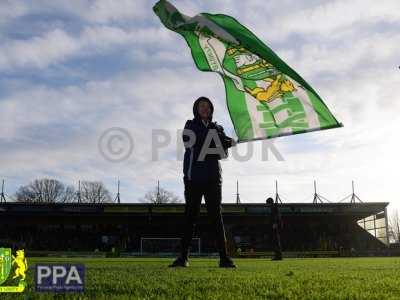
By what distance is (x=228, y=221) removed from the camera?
4941 centimetres

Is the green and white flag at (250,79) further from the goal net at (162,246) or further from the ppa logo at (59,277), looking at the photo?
the goal net at (162,246)

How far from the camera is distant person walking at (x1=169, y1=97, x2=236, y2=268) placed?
7.16 m

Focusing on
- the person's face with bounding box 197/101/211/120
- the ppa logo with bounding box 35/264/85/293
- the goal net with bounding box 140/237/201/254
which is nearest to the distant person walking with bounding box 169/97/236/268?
the person's face with bounding box 197/101/211/120

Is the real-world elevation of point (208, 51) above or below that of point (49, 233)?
above

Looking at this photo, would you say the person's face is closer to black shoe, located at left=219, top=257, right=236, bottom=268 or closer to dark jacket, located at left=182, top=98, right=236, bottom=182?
dark jacket, located at left=182, top=98, right=236, bottom=182

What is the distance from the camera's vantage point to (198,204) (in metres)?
7.29

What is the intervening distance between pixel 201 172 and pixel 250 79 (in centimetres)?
160

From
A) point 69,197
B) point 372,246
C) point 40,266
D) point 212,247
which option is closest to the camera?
point 40,266

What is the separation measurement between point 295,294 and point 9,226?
165 ft

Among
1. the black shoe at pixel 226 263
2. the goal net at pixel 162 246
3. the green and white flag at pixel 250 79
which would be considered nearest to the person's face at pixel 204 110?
the green and white flag at pixel 250 79

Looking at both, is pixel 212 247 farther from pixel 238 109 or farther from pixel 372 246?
pixel 238 109

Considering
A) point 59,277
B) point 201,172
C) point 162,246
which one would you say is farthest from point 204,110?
point 162,246

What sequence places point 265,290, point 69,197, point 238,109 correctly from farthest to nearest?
point 69,197 → point 238,109 → point 265,290

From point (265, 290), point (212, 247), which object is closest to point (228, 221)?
point (212, 247)
